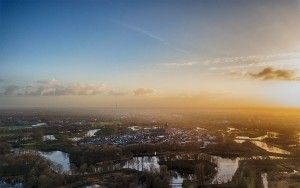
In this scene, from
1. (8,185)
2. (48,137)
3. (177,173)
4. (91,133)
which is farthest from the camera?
(91,133)

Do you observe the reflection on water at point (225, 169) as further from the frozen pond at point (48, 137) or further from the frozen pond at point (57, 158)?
the frozen pond at point (48, 137)

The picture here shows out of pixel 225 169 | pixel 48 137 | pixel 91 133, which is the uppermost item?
pixel 48 137

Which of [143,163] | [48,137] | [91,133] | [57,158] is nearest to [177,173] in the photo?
[143,163]

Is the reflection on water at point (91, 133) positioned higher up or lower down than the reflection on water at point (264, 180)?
higher up

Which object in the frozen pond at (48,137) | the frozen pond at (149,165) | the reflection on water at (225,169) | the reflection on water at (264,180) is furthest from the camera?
the frozen pond at (48,137)

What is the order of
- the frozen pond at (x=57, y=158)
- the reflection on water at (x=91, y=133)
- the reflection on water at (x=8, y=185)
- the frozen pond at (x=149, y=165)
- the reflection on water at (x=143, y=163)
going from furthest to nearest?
the reflection on water at (x=91, y=133) < the reflection on water at (x=143, y=163) < the frozen pond at (x=57, y=158) < the frozen pond at (x=149, y=165) < the reflection on water at (x=8, y=185)

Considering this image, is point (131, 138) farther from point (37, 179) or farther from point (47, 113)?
point (37, 179)

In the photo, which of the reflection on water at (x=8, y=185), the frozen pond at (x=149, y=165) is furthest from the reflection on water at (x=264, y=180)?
the reflection on water at (x=8, y=185)

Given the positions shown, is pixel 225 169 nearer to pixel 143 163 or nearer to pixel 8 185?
pixel 143 163

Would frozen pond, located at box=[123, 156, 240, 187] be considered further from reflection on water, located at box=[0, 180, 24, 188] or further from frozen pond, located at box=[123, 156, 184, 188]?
reflection on water, located at box=[0, 180, 24, 188]
